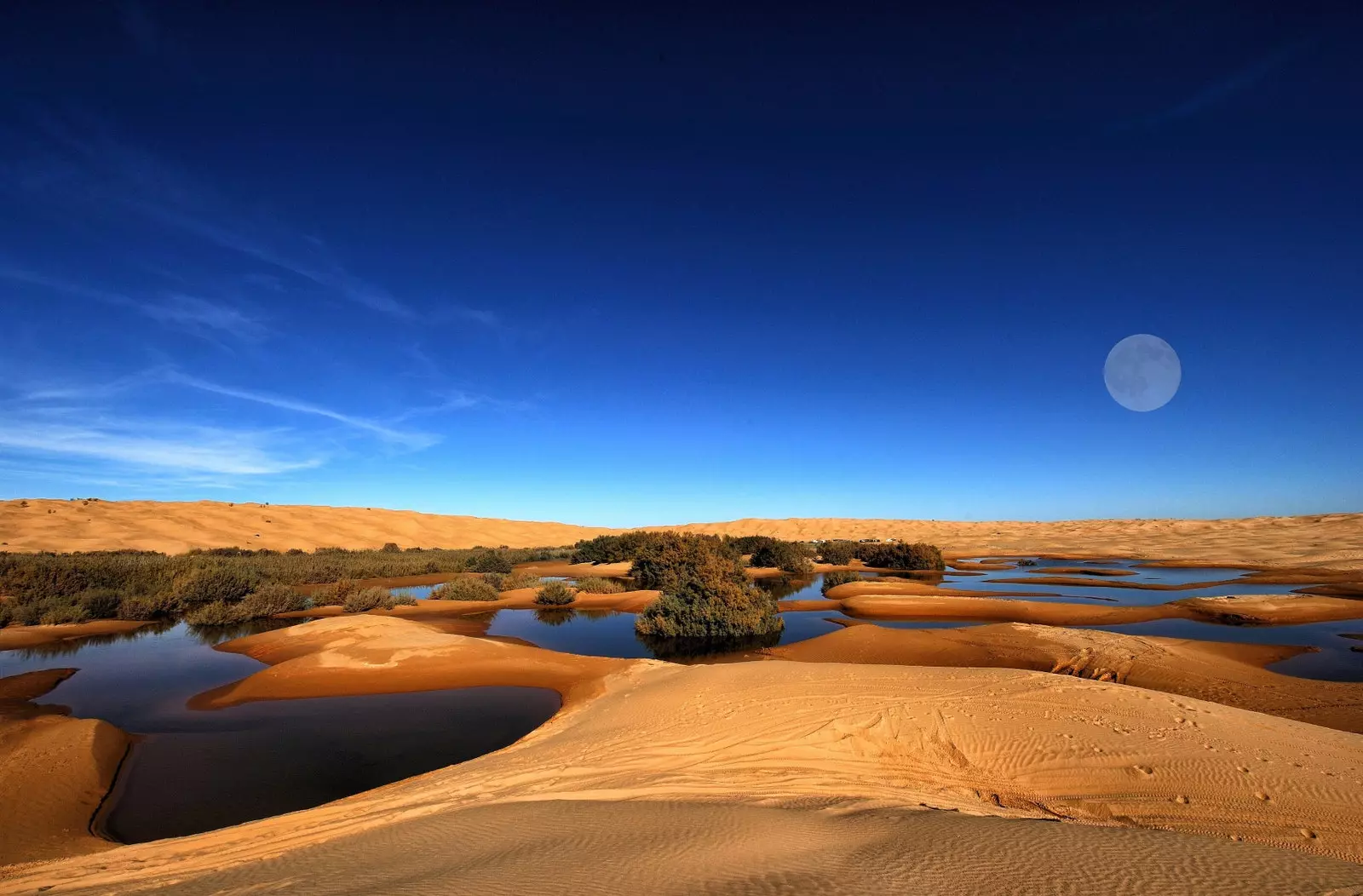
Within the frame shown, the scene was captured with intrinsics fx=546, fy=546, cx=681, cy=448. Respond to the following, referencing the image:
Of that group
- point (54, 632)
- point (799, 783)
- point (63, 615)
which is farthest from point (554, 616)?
point (799, 783)

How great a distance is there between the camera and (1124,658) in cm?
1259

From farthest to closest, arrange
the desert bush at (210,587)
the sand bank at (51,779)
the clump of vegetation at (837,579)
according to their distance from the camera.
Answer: the clump of vegetation at (837,579)
the desert bush at (210,587)
the sand bank at (51,779)

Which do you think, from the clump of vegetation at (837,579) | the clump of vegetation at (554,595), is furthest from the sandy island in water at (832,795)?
the clump of vegetation at (837,579)

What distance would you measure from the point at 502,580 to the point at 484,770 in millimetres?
23173

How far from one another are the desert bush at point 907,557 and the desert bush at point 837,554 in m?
2.18

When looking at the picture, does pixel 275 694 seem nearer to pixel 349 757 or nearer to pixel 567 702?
pixel 349 757

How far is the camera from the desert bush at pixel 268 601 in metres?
19.5

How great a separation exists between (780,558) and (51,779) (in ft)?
115

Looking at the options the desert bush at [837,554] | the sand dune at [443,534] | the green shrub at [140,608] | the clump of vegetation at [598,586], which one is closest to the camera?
the green shrub at [140,608]

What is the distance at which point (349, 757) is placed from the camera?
8273 millimetres

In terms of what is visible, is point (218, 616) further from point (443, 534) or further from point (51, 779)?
point (443, 534)

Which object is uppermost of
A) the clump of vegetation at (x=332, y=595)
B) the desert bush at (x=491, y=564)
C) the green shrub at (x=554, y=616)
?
the desert bush at (x=491, y=564)

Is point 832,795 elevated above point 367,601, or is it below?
below

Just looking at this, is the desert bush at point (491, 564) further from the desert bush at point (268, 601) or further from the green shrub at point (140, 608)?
the green shrub at point (140, 608)
